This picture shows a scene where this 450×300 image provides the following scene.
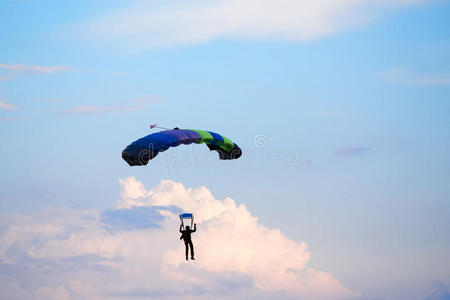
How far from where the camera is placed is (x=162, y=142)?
48625 mm

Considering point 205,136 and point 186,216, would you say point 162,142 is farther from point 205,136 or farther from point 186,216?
point 186,216

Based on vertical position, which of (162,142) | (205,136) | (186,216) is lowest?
(186,216)

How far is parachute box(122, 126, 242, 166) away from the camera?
159 ft

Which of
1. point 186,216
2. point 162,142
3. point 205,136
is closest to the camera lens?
point 162,142

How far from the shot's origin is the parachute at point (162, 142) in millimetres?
48375

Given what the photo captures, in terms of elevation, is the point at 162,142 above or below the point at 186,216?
above

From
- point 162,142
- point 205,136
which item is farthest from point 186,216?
point 205,136

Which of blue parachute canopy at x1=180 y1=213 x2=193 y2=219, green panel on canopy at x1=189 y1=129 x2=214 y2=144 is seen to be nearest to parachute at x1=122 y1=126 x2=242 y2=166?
green panel on canopy at x1=189 y1=129 x2=214 y2=144

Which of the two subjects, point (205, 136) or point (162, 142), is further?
point (205, 136)

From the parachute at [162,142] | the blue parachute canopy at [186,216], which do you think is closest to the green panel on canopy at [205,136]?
the parachute at [162,142]

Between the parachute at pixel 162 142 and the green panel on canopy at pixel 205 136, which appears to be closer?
the parachute at pixel 162 142

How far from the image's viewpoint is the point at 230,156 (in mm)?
54125

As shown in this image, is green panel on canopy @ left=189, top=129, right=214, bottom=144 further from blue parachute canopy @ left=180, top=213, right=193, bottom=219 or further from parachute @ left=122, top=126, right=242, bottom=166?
blue parachute canopy @ left=180, top=213, right=193, bottom=219

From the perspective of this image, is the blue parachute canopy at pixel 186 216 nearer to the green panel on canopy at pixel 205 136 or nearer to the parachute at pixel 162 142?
the parachute at pixel 162 142
